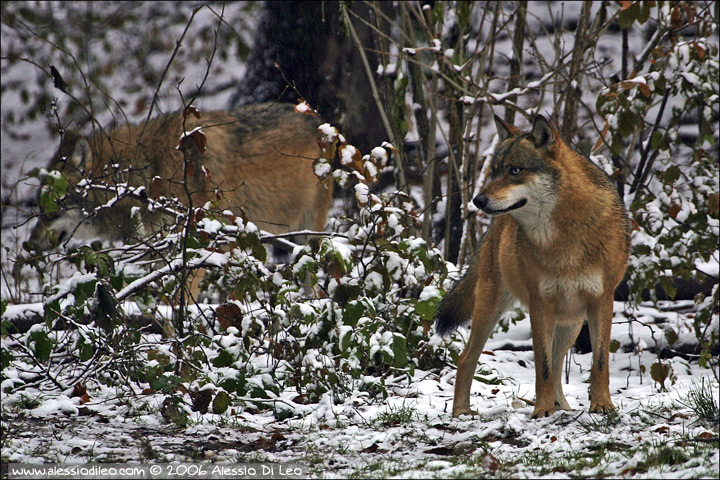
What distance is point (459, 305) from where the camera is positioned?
4723mm

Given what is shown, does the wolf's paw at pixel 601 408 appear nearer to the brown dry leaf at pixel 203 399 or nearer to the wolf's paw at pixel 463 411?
the wolf's paw at pixel 463 411

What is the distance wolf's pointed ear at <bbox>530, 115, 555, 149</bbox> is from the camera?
3887 millimetres

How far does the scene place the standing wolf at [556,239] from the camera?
3922 mm

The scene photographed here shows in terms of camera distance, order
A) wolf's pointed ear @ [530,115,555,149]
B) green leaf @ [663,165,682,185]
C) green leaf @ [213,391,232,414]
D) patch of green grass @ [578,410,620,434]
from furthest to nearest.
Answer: green leaf @ [663,165,682,185] < green leaf @ [213,391,232,414] < wolf's pointed ear @ [530,115,555,149] < patch of green grass @ [578,410,620,434]

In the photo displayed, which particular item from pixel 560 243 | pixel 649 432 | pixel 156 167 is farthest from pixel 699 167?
pixel 156 167

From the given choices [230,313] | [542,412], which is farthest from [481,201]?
[230,313]

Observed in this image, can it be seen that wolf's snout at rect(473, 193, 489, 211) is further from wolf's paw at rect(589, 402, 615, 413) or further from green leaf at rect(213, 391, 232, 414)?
green leaf at rect(213, 391, 232, 414)

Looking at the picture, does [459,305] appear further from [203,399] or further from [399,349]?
[203,399]

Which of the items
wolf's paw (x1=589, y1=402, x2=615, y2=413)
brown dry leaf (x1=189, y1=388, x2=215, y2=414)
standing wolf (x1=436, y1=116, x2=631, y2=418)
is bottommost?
wolf's paw (x1=589, y1=402, x2=615, y2=413)

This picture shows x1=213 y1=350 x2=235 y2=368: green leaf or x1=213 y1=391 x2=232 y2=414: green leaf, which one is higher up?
x1=213 y1=350 x2=235 y2=368: green leaf

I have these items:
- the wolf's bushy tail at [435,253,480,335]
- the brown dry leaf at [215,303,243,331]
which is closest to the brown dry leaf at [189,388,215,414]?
the brown dry leaf at [215,303,243,331]

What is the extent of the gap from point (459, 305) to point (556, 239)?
3.20 ft

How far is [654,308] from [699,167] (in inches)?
60.7

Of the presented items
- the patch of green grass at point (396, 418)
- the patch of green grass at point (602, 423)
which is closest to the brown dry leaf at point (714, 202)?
the patch of green grass at point (602, 423)
